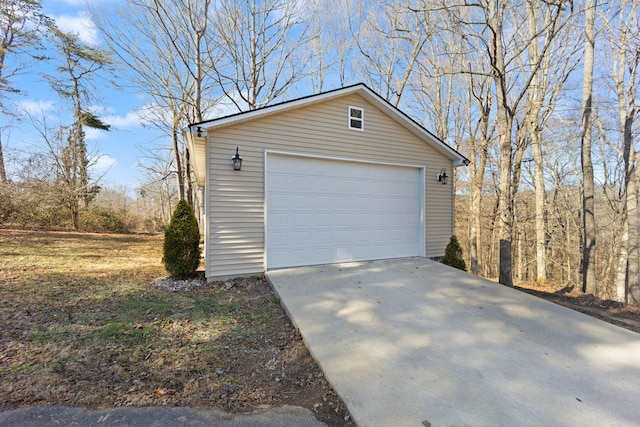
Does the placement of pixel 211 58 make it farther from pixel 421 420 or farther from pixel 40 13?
pixel 421 420

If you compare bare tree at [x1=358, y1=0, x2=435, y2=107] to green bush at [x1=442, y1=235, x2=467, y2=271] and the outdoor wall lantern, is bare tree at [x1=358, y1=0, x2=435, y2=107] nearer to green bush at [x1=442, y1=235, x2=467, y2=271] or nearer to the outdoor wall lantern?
the outdoor wall lantern

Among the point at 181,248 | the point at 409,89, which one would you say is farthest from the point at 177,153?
the point at 409,89

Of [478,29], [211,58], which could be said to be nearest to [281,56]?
[211,58]

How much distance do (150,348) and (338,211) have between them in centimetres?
Result: 431

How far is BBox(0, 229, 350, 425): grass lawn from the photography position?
232 centimetres

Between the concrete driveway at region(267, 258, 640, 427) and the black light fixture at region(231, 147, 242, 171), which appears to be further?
the black light fixture at region(231, 147, 242, 171)

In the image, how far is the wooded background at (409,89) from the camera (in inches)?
340

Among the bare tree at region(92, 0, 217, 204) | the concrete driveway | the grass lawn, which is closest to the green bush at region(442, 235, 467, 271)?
the concrete driveway

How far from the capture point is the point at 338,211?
6352 mm

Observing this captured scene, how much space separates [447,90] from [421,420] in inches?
583

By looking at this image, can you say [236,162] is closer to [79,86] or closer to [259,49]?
[259,49]

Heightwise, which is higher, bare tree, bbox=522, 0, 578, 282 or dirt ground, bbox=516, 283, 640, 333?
bare tree, bbox=522, 0, 578, 282

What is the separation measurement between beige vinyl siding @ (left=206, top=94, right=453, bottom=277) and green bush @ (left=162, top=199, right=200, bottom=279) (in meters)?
0.65

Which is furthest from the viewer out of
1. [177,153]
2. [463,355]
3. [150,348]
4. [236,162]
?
[177,153]
